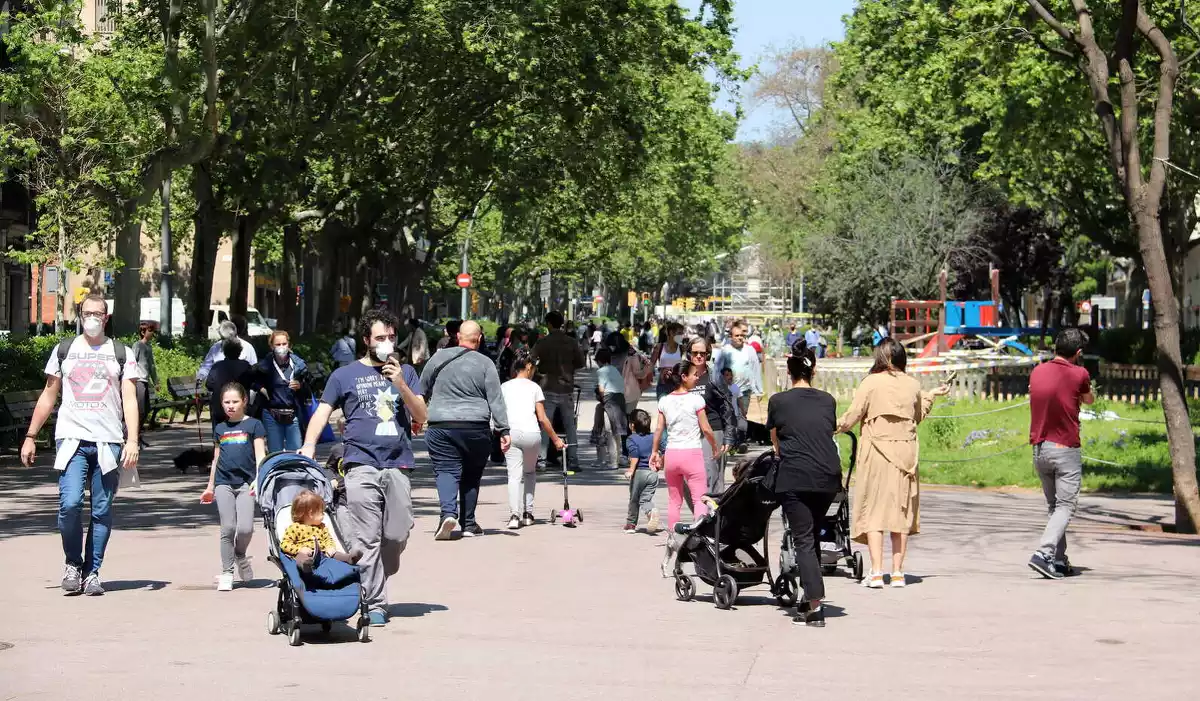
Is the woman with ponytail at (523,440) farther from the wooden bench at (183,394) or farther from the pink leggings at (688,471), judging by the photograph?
the wooden bench at (183,394)

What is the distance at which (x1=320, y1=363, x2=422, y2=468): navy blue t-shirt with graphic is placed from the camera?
1059 centimetres

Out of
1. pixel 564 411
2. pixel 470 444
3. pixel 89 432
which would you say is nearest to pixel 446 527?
pixel 470 444

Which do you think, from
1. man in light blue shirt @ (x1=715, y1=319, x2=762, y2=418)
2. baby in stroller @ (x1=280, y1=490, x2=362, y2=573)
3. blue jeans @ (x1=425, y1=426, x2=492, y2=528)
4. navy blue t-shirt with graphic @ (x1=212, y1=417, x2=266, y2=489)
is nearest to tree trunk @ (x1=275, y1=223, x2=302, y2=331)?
man in light blue shirt @ (x1=715, y1=319, x2=762, y2=418)

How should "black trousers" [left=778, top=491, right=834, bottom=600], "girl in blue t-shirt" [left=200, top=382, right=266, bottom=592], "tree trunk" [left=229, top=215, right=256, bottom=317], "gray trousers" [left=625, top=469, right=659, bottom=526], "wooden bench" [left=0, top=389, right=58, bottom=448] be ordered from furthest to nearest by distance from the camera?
"tree trunk" [left=229, top=215, right=256, bottom=317] < "wooden bench" [left=0, top=389, right=58, bottom=448] < "gray trousers" [left=625, top=469, right=659, bottom=526] < "girl in blue t-shirt" [left=200, top=382, right=266, bottom=592] < "black trousers" [left=778, top=491, right=834, bottom=600]

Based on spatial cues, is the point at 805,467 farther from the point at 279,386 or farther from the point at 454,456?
the point at 279,386

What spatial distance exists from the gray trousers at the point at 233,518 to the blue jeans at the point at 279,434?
20.6 feet

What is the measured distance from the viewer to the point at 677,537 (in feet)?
43.9

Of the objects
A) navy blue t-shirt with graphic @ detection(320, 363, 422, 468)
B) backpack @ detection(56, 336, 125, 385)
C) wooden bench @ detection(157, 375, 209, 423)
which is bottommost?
wooden bench @ detection(157, 375, 209, 423)

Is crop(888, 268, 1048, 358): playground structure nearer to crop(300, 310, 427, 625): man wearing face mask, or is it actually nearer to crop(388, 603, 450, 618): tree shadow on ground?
crop(388, 603, 450, 618): tree shadow on ground

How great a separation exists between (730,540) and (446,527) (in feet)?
11.7

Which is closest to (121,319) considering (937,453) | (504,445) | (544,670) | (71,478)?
(937,453)

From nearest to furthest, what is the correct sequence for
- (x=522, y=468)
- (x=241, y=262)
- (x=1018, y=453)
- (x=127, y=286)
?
(x=522, y=468), (x=1018, y=453), (x=127, y=286), (x=241, y=262)

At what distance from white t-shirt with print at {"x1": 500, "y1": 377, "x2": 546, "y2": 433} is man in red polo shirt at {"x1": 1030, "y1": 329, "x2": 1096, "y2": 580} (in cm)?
456

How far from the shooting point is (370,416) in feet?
34.9
